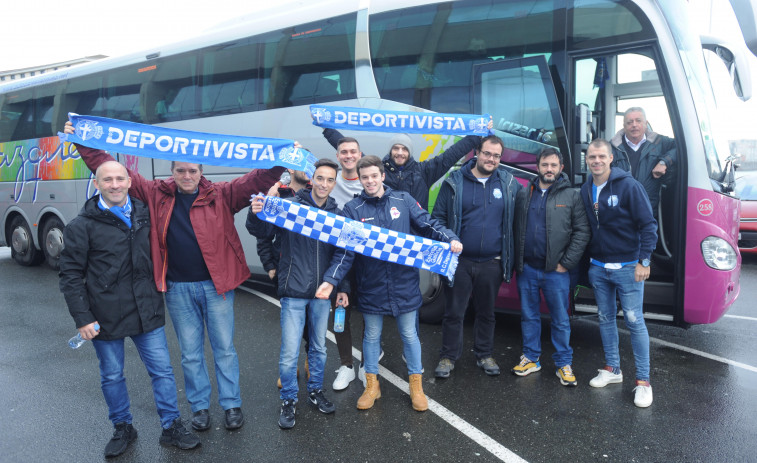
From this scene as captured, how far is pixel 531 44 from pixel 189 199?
11.6ft

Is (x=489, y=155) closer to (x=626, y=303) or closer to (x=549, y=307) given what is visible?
(x=549, y=307)

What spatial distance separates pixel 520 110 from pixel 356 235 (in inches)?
96.0

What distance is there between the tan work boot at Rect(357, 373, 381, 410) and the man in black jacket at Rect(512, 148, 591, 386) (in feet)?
4.22

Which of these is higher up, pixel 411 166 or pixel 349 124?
pixel 349 124

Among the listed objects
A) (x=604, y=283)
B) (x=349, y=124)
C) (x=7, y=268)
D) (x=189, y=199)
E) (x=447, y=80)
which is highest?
(x=447, y=80)

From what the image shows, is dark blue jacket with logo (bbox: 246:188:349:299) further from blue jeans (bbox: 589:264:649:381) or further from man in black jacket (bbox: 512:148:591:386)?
blue jeans (bbox: 589:264:649:381)

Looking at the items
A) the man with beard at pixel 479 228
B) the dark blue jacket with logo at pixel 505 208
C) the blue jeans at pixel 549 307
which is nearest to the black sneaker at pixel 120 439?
the man with beard at pixel 479 228

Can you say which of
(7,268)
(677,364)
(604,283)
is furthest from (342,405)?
(7,268)

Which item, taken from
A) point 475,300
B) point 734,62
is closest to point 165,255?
point 475,300

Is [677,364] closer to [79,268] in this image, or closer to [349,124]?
[349,124]

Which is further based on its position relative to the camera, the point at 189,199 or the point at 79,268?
the point at 189,199

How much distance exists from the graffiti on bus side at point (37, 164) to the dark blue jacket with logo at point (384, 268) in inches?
263

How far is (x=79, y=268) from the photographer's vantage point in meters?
3.02

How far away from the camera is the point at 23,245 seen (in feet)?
32.6
